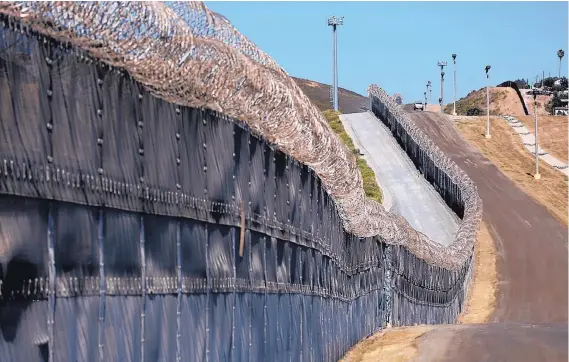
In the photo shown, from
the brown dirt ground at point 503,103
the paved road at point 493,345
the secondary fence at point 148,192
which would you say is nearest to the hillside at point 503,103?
the brown dirt ground at point 503,103

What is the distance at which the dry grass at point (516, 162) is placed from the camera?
53.7m

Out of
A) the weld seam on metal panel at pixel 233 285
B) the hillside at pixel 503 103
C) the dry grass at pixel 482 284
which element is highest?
the hillside at pixel 503 103

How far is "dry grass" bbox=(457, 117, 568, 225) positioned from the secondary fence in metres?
40.3

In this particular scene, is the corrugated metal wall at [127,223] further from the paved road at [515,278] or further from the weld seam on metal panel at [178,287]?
the paved road at [515,278]

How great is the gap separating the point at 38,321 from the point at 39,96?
1078 millimetres

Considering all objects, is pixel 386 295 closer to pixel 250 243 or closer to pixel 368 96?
pixel 250 243

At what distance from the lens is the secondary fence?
183 inches

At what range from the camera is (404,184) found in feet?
163

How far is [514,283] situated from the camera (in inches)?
1341

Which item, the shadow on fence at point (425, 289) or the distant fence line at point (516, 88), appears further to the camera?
the distant fence line at point (516, 88)

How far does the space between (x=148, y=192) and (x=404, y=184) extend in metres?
44.1

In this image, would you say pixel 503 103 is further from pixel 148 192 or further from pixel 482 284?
pixel 148 192

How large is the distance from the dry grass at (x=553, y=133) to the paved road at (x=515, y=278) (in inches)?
265

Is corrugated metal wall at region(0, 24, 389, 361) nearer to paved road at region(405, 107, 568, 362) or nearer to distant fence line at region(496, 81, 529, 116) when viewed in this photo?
paved road at region(405, 107, 568, 362)
